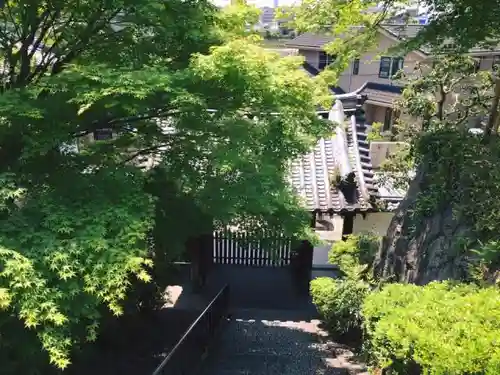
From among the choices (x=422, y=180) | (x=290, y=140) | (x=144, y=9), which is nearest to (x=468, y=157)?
(x=422, y=180)

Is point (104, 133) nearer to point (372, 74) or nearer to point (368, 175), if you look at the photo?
point (368, 175)

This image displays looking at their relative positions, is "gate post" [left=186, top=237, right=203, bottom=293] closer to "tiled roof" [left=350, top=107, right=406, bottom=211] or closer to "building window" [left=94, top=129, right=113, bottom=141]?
"building window" [left=94, top=129, right=113, bottom=141]

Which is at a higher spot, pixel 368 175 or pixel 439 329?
pixel 368 175

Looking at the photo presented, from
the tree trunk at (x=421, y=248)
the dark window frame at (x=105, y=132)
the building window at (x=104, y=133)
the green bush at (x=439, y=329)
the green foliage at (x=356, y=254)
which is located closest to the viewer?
the green bush at (x=439, y=329)

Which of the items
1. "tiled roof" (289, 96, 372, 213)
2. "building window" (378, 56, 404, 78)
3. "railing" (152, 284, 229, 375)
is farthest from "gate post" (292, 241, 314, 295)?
"building window" (378, 56, 404, 78)

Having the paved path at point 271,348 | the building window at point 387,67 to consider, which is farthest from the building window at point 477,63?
the paved path at point 271,348

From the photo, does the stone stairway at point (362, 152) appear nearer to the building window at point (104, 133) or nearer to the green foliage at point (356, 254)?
the green foliage at point (356, 254)

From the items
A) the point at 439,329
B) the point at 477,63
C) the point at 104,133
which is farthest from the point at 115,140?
the point at 477,63
